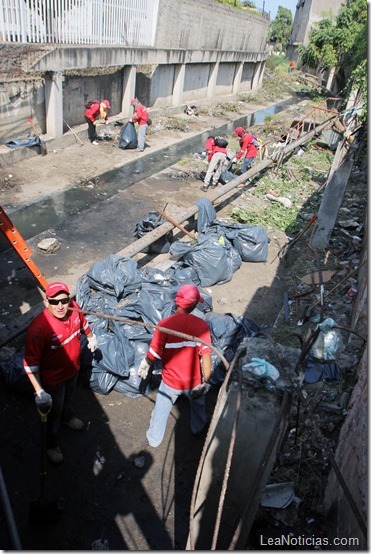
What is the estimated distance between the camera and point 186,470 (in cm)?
389

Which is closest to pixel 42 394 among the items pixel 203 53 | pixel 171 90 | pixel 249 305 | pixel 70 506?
pixel 70 506

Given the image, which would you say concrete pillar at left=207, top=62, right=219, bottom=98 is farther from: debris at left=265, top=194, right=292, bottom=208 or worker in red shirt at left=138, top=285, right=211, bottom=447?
worker in red shirt at left=138, top=285, right=211, bottom=447

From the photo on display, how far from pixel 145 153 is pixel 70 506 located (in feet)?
36.3

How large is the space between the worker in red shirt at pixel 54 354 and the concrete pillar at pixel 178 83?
16555 millimetres

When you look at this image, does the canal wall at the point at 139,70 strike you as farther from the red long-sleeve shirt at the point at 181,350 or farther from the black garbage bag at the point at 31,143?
the red long-sleeve shirt at the point at 181,350

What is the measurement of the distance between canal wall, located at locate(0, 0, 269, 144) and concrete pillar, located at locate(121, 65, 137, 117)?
0.03m

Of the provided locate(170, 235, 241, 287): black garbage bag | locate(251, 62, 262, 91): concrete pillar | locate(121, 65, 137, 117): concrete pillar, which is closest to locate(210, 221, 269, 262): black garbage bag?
locate(170, 235, 241, 287): black garbage bag

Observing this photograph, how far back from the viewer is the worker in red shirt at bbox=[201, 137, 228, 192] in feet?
32.2

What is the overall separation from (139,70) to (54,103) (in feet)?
18.3

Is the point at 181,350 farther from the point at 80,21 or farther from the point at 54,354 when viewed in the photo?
the point at 80,21

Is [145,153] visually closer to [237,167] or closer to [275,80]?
[237,167]

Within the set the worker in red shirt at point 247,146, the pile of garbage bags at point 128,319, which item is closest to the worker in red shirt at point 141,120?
the worker in red shirt at point 247,146

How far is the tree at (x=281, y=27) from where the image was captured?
227 feet

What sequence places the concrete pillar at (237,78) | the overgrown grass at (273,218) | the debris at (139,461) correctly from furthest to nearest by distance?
the concrete pillar at (237,78), the overgrown grass at (273,218), the debris at (139,461)
